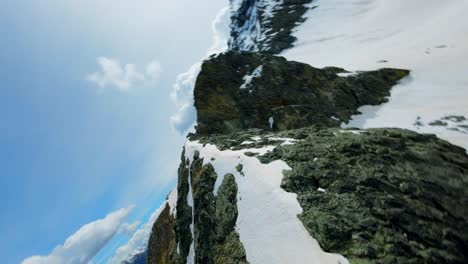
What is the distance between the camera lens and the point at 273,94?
2636 cm

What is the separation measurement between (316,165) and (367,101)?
21.0 meters

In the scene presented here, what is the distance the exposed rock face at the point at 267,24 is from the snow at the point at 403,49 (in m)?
3.80

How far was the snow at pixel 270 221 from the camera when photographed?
290 inches

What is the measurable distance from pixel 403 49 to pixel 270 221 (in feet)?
139

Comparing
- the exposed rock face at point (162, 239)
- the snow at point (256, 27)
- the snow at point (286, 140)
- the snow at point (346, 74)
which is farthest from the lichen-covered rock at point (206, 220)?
the snow at point (256, 27)

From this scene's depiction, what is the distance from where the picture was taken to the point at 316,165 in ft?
33.1

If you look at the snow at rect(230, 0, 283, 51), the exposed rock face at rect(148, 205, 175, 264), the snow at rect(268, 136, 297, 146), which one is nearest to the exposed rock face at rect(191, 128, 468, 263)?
the snow at rect(268, 136, 297, 146)

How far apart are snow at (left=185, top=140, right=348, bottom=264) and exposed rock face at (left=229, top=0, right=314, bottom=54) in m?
57.6

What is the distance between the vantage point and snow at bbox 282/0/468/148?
23.6 metres

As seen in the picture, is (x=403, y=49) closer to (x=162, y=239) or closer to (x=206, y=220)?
(x=206, y=220)

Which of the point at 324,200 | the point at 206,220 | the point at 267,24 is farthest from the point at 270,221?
the point at 267,24

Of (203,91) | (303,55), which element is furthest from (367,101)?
(303,55)

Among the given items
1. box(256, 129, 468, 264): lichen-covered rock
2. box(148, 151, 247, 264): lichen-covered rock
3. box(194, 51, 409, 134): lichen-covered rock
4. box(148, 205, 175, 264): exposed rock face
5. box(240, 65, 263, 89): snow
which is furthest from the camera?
box(240, 65, 263, 89): snow

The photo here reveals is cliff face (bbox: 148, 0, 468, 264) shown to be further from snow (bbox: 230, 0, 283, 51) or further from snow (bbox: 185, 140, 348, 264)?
snow (bbox: 230, 0, 283, 51)
